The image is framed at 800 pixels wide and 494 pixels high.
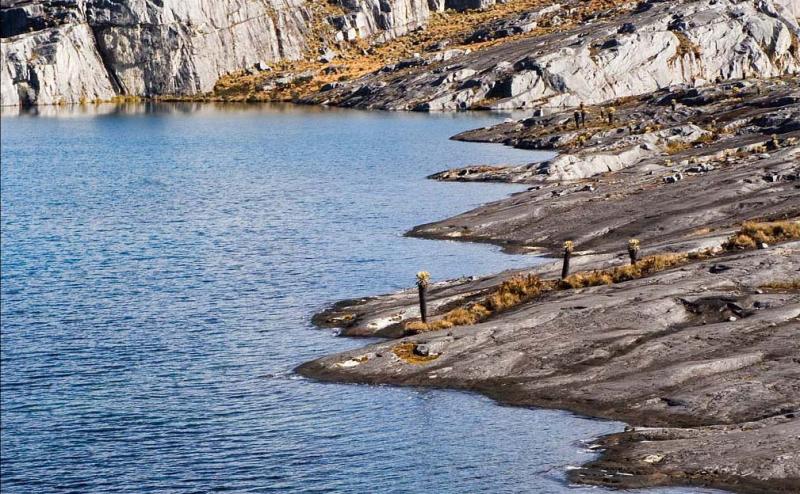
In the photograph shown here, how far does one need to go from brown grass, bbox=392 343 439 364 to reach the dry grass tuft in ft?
77.2

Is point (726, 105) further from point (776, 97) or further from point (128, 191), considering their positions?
point (128, 191)

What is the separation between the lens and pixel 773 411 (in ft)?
166

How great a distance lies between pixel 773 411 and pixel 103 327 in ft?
143

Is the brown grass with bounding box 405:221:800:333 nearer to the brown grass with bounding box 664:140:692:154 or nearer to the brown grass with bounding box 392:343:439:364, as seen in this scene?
the brown grass with bounding box 392:343:439:364

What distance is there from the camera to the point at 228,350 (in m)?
68.9

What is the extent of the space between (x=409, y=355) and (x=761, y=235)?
85.4ft

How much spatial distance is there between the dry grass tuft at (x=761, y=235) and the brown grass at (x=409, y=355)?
23529mm

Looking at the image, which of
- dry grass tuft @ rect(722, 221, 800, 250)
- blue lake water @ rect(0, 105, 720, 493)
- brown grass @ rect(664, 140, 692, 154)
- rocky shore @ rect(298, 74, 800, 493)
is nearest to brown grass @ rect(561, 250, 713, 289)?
rocky shore @ rect(298, 74, 800, 493)

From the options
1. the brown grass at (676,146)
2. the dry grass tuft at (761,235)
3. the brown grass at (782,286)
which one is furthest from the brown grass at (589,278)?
the brown grass at (676,146)

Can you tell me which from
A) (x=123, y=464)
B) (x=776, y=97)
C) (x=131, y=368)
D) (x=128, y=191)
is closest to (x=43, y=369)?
(x=131, y=368)

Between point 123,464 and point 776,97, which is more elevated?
point 776,97

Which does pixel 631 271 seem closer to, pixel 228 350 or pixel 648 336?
pixel 648 336

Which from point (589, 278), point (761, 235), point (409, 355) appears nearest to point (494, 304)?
point (589, 278)

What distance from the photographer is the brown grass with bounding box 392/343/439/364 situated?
63.2 metres
